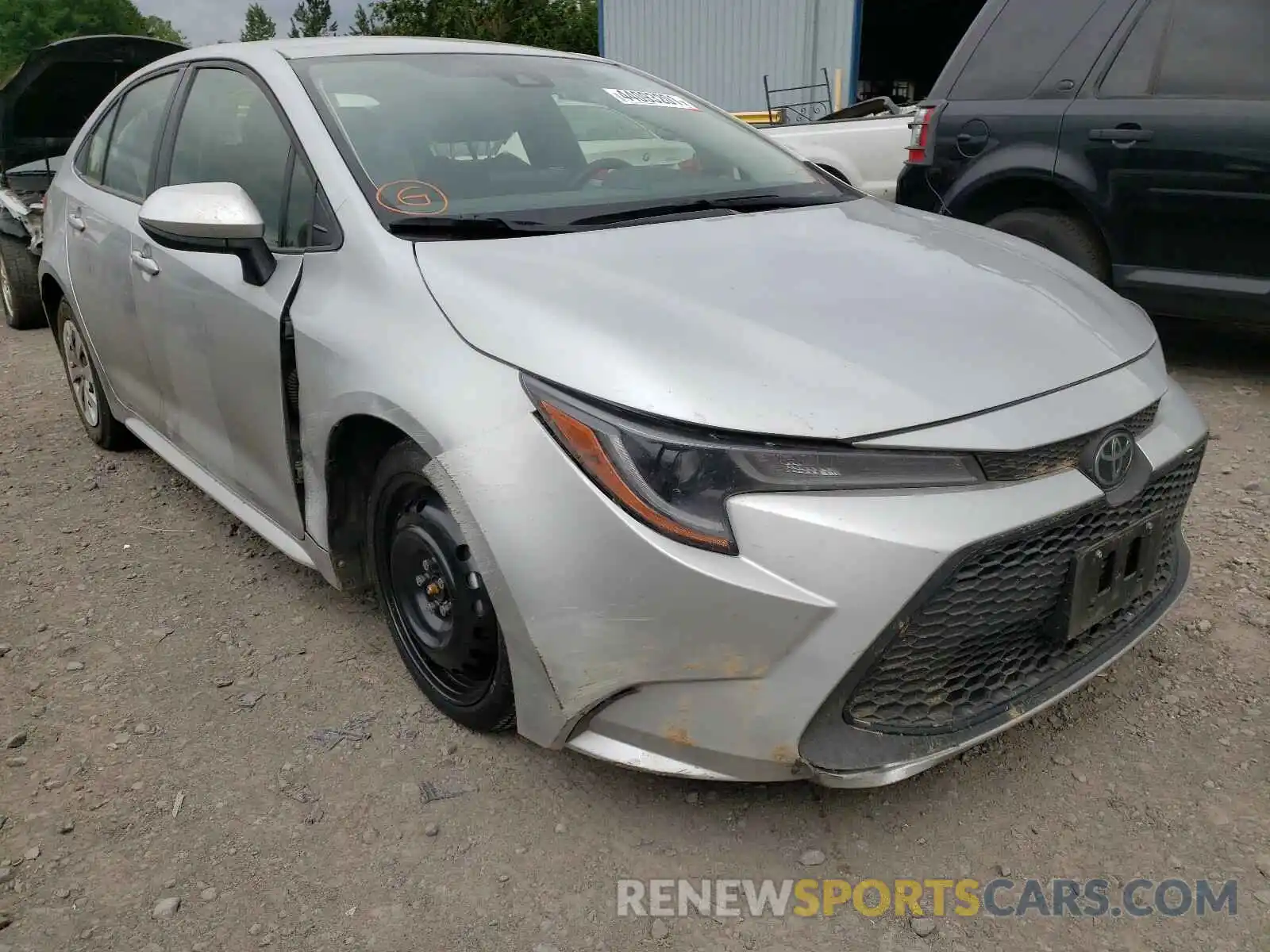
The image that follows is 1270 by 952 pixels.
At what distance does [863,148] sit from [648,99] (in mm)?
3355

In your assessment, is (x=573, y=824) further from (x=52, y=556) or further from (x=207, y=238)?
(x=52, y=556)

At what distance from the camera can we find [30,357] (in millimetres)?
6039

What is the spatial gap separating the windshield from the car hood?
0.68 feet

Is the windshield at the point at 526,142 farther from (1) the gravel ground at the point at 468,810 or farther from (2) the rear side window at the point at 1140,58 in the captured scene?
(2) the rear side window at the point at 1140,58

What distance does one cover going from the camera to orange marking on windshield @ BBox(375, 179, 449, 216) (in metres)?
2.29

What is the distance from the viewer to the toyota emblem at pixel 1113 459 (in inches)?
72.7

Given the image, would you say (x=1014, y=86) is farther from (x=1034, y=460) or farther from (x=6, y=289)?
(x=6, y=289)

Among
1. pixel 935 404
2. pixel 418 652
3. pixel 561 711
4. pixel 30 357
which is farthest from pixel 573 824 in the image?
pixel 30 357

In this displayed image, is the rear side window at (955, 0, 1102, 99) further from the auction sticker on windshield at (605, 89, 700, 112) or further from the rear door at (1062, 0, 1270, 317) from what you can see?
the auction sticker on windshield at (605, 89, 700, 112)

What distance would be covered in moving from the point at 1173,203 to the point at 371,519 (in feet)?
11.9

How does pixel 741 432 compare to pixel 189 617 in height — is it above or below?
above

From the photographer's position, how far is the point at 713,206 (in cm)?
260

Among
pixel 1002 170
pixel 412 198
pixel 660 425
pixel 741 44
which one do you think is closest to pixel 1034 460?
pixel 660 425

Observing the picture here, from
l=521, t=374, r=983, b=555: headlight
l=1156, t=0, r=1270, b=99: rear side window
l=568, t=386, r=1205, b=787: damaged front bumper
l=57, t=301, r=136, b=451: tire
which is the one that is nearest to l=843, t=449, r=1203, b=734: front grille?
l=568, t=386, r=1205, b=787: damaged front bumper
